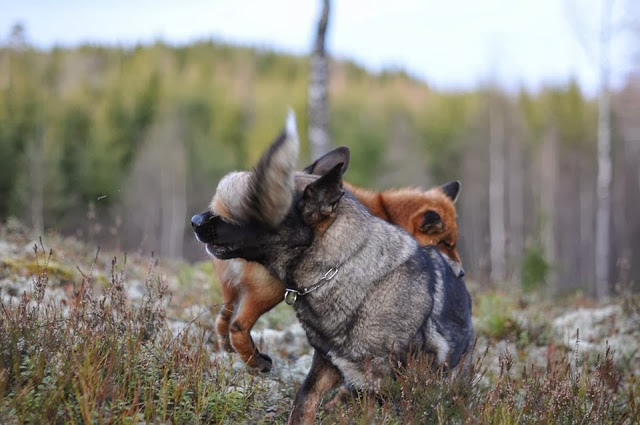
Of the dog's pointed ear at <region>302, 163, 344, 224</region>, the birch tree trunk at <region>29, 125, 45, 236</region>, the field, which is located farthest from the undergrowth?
the birch tree trunk at <region>29, 125, 45, 236</region>

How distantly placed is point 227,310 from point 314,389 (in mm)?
1370

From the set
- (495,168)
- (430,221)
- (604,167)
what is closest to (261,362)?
(430,221)

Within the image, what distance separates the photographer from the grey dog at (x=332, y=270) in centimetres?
402

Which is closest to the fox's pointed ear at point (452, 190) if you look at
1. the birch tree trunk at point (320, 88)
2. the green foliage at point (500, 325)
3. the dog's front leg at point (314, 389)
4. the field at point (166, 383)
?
the green foliage at point (500, 325)

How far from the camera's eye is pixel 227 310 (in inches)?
206

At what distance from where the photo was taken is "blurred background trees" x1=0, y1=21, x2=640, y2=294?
38.6m

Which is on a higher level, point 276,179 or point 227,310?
point 276,179

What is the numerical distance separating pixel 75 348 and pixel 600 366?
3.54m

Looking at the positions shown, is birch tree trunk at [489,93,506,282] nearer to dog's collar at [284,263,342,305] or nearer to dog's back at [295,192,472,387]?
dog's back at [295,192,472,387]

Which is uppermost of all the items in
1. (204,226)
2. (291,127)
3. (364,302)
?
(291,127)

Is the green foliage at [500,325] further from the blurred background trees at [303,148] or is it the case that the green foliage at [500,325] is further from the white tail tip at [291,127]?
the blurred background trees at [303,148]

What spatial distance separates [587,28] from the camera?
24250 mm

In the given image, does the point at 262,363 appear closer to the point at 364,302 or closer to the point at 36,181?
the point at 364,302

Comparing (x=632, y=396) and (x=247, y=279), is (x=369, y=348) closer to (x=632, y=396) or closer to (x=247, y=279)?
(x=247, y=279)
